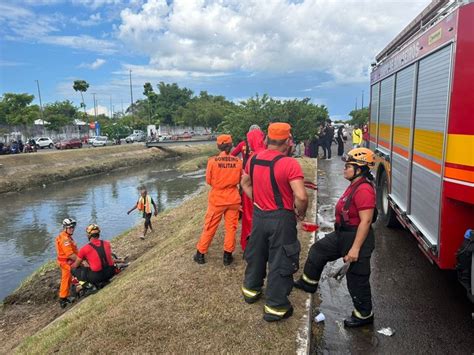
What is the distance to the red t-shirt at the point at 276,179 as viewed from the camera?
3754mm

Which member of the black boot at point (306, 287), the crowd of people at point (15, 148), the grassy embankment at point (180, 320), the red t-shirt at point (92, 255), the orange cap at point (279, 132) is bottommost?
the crowd of people at point (15, 148)

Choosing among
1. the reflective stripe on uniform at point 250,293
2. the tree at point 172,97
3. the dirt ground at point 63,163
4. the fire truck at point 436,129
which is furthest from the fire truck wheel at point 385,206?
the tree at point 172,97

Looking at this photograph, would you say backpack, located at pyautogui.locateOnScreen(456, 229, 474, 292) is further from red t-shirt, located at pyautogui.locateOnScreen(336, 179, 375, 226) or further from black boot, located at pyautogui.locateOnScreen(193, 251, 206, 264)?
black boot, located at pyautogui.locateOnScreen(193, 251, 206, 264)

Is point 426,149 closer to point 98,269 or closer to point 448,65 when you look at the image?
point 448,65

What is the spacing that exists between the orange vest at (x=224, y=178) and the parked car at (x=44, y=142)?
44.2m

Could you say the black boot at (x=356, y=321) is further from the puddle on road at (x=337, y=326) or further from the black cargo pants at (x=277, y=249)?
the black cargo pants at (x=277, y=249)

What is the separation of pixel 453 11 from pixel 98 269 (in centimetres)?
661

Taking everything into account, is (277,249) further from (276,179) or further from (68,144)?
(68,144)

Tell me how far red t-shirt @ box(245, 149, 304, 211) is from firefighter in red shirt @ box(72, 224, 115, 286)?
4.43 metres

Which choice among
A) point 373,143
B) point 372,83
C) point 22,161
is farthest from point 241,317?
point 22,161

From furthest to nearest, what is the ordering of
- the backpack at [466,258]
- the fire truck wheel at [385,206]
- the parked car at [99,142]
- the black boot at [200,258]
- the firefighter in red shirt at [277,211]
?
1. the parked car at [99,142]
2. the fire truck wheel at [385,206]
3. the black boot at [200,258]
4. the firefighter in red shirt at [277,211]
5. the backpack at [466,258]

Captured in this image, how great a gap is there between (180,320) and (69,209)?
57.2ft

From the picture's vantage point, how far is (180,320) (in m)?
4.28

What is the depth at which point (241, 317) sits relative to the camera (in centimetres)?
425
